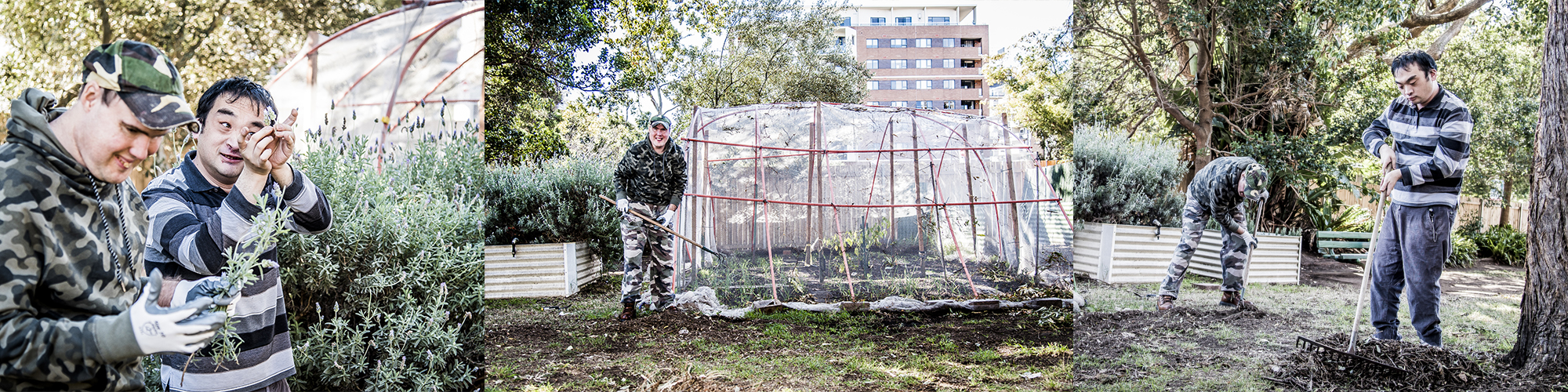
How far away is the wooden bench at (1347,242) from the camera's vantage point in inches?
124

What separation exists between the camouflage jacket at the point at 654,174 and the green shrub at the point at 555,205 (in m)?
0.17

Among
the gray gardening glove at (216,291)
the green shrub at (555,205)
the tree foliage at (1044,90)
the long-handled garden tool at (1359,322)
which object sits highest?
the tree foliage at (1044,90)

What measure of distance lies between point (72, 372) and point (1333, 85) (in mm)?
4085

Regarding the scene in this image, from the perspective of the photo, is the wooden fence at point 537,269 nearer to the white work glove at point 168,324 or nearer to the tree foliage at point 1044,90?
the white work glove at point 168,324

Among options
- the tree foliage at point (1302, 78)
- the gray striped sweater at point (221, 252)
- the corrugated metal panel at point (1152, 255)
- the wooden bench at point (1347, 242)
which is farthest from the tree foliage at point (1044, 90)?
the gray striped sweater at point (221, 252)

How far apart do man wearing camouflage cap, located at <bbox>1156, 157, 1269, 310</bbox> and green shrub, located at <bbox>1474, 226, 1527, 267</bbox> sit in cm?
78

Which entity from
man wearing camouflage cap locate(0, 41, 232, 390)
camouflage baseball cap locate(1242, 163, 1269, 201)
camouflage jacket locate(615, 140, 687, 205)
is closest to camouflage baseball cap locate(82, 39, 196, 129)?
man wearing camouflage cap locate(0, 41, 232, 390)

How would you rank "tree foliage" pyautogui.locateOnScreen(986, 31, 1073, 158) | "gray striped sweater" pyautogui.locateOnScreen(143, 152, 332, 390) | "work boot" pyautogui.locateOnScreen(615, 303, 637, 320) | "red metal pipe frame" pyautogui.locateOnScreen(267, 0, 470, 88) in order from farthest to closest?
"tree foliage" pyautogui.locateOnScreen(986, 31, 1073, 158) < "work boot" pyautogui.locateOnScreen(615, 303, 637, 320) < "red metal pipe frame" pyautogui.locateOnScreen(267, 0, 470, 88) < "gray striped sweater" pyautogui.locateOnScreen(143, 152, 332, 390)

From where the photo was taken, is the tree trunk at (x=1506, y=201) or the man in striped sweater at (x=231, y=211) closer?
the man in striped sweater at (x=231, y=211)

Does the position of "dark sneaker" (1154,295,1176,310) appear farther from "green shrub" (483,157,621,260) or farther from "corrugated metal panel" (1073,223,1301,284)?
"green shrub" (483,157,621,260)

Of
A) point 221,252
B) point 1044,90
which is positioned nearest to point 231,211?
point 221,252

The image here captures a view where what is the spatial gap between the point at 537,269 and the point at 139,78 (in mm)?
2125

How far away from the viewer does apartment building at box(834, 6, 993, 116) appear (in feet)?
10.6

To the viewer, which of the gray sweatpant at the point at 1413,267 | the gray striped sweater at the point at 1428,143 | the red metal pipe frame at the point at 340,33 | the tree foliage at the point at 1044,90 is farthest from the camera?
the tree foliage at the point at 1044,90
